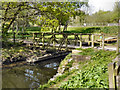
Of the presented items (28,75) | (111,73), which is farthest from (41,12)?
(111,73)

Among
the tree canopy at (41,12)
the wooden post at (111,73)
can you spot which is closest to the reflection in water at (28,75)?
the tree canopy at (41,12)

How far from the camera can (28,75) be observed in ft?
27.9

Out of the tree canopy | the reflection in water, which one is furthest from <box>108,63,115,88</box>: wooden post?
the tree canopy

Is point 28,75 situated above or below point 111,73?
below

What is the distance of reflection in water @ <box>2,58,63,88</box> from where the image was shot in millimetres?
7207

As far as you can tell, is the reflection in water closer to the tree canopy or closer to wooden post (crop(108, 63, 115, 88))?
the tree canopy

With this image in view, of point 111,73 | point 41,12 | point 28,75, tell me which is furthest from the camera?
point 41,12

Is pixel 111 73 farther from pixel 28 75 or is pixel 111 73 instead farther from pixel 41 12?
pixel 41 12

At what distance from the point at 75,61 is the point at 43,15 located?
19.8 feet

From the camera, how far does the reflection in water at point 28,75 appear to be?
23.6 feet

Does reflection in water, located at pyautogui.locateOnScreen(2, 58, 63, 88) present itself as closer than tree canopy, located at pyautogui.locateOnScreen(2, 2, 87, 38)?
Yes

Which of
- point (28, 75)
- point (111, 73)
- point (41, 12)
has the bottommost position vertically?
point (28, 75)

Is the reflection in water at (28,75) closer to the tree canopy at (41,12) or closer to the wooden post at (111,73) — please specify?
the tree canopy at (41,12)

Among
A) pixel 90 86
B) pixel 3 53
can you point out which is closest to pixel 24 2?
pixel 3 53
